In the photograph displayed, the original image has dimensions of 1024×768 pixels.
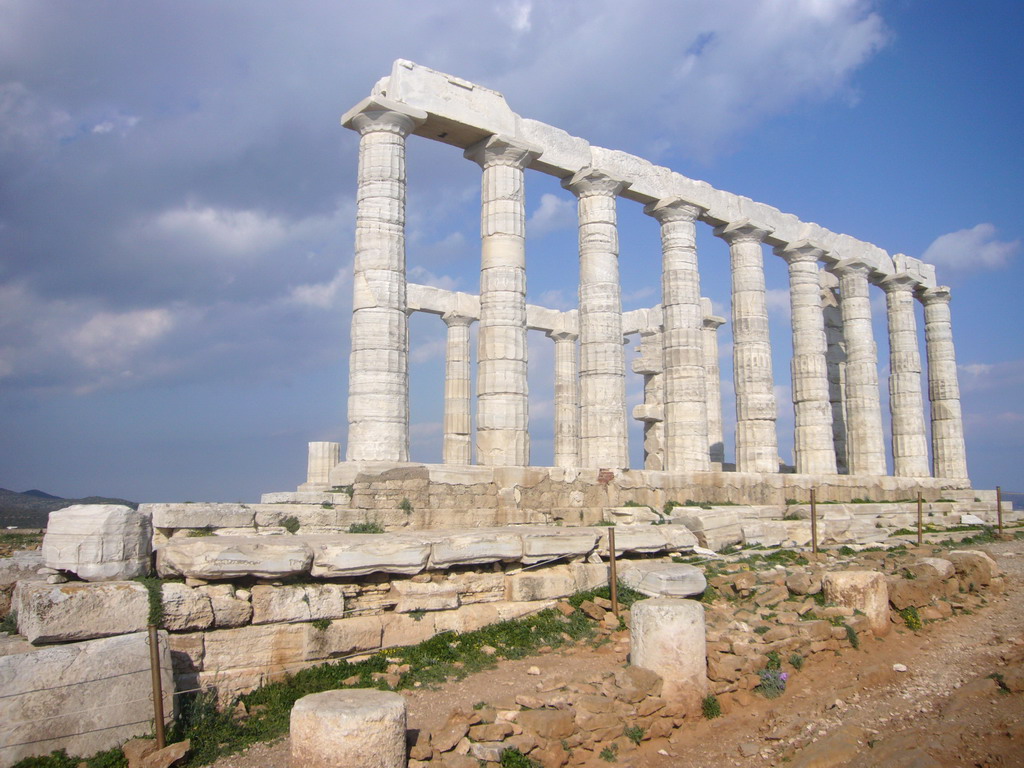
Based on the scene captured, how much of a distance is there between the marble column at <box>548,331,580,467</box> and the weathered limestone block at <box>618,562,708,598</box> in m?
18.9

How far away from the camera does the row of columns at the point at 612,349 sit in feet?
57.7

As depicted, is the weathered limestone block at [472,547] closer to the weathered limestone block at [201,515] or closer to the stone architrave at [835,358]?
the weathered limestone block at [201,515]

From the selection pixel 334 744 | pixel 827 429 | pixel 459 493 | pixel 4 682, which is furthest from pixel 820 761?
pixel 827 429

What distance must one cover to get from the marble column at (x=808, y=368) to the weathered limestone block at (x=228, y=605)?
20.6m

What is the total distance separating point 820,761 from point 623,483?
11932 mm

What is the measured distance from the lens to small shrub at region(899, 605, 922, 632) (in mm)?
11742

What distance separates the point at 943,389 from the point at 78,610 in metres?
33.2

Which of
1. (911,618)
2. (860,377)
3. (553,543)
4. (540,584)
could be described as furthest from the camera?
(860,377)

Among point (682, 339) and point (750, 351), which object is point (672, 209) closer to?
point (682, 339)

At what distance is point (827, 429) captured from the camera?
26.4 m

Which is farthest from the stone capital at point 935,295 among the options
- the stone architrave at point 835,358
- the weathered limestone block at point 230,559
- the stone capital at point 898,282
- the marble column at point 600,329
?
the weathered limestone block at point 230,559

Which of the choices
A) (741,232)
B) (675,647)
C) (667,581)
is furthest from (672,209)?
(675,647)

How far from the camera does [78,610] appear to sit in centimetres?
816

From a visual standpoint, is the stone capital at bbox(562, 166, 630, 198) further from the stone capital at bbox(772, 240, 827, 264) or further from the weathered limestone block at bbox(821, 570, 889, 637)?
the weathered limestone block at bbox(821, 570, 889, 637)
